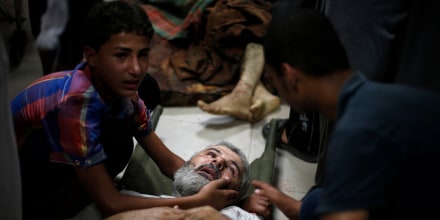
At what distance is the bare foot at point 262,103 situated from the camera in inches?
107

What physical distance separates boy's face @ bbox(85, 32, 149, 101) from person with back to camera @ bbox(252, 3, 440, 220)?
51 cm

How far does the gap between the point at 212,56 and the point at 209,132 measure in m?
0.62

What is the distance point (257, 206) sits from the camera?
1838 mm

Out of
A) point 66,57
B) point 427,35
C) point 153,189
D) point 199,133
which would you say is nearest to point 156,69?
point 199,133

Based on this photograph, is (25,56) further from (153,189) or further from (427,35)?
(427,35)

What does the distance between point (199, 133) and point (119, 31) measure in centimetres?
132

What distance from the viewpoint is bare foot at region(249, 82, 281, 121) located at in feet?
8.95

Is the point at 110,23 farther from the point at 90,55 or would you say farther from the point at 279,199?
the point at 279,199

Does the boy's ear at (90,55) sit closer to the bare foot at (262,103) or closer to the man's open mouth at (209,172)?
the man's open mouth at (209,172)

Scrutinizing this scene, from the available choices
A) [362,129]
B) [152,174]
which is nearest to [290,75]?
[362,129]

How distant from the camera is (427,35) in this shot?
4.75 feet

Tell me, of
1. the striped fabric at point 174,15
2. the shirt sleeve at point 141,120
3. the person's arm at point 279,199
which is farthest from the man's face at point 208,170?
the striped fabric at point 174,15

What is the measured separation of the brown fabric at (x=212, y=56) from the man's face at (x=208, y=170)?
1096 mm

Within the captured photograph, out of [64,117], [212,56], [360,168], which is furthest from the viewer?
[212,56]
